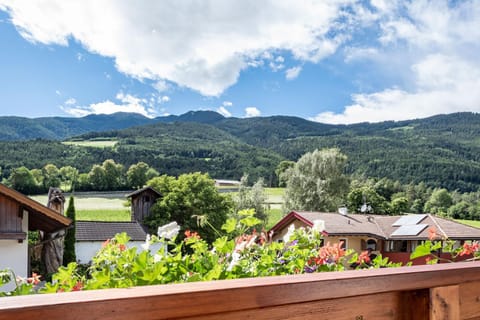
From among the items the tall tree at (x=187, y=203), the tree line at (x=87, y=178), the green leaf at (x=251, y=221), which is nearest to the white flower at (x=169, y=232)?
the green leaf at (x=251, y=221)

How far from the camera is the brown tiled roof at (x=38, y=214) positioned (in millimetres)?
4805

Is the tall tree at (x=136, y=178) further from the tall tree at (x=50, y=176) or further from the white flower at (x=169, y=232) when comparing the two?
the white flower at (x=169, y=232)

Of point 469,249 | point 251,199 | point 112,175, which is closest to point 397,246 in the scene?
point 251,199

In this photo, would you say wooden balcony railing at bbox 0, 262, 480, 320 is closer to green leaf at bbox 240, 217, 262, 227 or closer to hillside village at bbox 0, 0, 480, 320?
hillside village at bbox 0, 0, 480, 320

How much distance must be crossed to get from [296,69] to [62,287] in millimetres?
64370

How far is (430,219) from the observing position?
14227 millimetres

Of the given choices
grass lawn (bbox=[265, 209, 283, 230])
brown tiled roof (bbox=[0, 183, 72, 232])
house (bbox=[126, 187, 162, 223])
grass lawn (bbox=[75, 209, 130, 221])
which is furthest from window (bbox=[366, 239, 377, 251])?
brown tiled roof (bbox=[0, 183, 72, 232])

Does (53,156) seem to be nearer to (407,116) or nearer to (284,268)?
(284,268)

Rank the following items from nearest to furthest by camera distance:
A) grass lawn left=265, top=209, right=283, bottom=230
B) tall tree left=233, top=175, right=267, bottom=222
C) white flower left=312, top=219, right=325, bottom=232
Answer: white flower left=312, top=219, right=325, bottom=232 < tall tree left=233, top=175, right=267, bottom=222 < grass lawn left=265, top=209, right=283, bottom=230

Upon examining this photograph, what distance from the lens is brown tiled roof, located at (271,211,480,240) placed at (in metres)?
12.9

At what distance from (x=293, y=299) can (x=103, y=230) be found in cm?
1323

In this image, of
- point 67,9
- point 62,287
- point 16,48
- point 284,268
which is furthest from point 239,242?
point 16,48

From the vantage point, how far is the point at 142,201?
16.2m

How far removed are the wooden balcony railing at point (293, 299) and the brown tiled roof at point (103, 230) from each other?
38.9 ft
